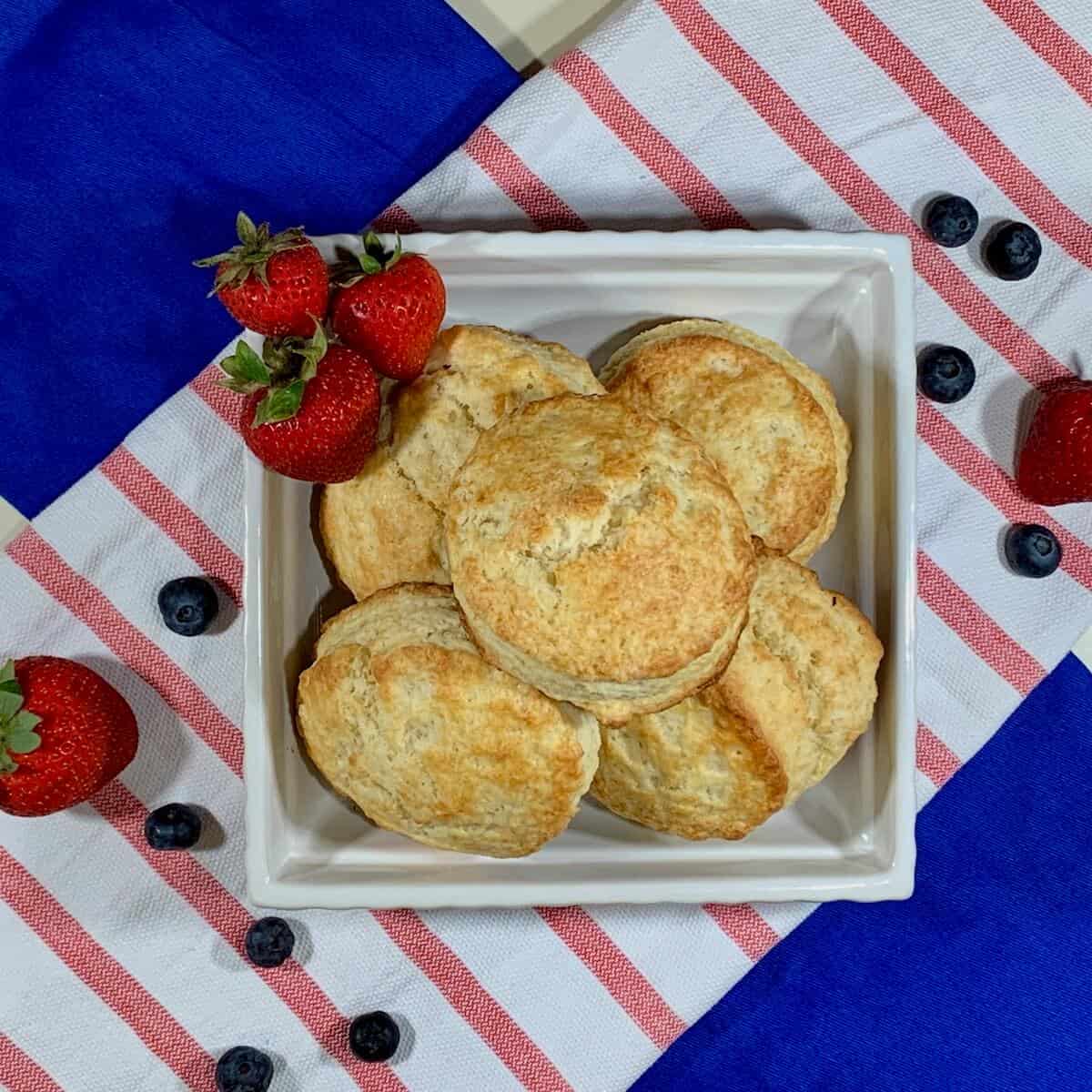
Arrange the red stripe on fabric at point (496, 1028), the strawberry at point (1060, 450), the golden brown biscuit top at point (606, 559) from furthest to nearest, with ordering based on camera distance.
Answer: the red stripe on fabric at point (496, 1028) < the strawberry at point (1060, 450) < the golden brown biscuit top at point (606, 559)

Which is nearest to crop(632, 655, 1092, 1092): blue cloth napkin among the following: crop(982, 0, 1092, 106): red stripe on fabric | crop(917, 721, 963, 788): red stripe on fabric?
crop(917, 721, 963, 788): red stripe on fabric

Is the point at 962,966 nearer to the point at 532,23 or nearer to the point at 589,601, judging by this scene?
the point at 589,601

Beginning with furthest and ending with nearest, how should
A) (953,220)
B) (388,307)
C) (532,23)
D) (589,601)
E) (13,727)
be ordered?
(532,23) → (953,220) → (13,727) → (388,307) → (589,601)

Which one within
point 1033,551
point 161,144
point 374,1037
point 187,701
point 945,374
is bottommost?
point 1033,551

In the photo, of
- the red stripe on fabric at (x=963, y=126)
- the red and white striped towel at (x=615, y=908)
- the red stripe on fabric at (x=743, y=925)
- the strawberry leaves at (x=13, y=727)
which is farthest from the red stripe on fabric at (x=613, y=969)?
the red stripe on fabric at (x=963, y=126)

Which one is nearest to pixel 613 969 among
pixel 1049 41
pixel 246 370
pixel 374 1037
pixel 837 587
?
pixel 374 1037

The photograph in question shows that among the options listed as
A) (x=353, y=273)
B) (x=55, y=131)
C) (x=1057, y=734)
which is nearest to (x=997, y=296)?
(x=1057, y=734)

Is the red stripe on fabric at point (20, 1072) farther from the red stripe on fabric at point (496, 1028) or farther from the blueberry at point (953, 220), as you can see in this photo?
the blueberry at point (953, 220)
